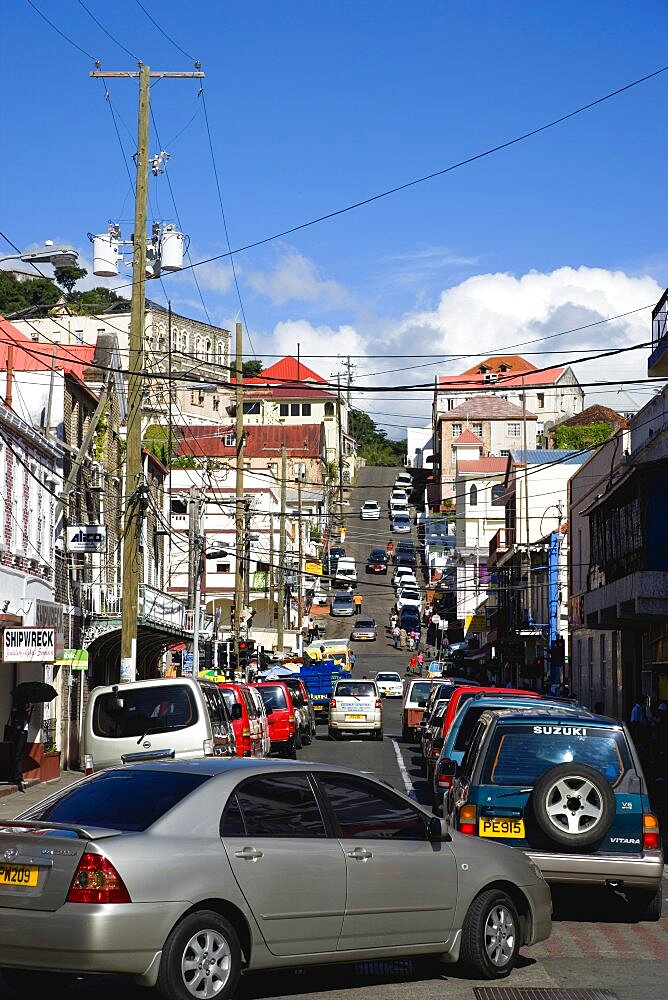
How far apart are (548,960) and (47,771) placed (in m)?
19.9

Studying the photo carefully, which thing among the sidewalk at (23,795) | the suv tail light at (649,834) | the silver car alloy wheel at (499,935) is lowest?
the sidewalk at (23,795)

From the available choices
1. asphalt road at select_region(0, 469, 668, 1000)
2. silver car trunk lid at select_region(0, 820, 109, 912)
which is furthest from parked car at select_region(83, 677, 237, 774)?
silver car trunk lid at select_region(0, 820, 109, 912)

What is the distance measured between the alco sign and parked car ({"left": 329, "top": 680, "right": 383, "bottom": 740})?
1151 centimetres

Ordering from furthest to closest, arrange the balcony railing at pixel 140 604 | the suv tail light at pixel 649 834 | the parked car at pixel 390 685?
the parked car at pixel 390 685
the balcony railing at pixel 140 604
the suv tail light at pixel 649 834

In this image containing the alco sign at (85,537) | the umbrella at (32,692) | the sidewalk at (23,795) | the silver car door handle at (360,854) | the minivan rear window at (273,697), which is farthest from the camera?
the minivan rear window at (273,697)

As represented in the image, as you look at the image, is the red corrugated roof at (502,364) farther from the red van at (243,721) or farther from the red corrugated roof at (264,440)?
the red van at (243,721)

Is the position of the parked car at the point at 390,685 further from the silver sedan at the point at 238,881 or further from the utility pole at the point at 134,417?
the silver sedan at the point at 238,881

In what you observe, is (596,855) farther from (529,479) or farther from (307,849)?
(529,479)

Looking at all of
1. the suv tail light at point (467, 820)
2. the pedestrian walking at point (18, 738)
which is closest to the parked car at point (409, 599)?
the pedestrian walking at point (18, 738)

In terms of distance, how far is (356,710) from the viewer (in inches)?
1606

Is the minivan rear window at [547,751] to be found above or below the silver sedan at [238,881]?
above

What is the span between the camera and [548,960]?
1065 centimetres

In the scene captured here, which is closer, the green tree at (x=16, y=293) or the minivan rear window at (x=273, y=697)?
the minivan rear window at (x=273, y=697)

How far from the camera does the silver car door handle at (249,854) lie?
8.50 m
